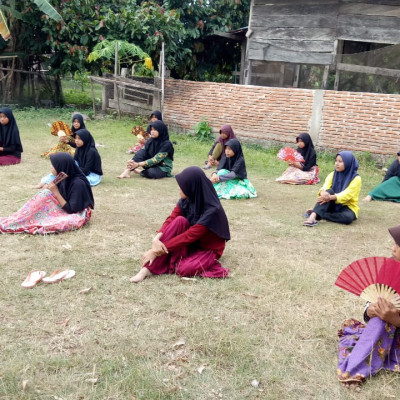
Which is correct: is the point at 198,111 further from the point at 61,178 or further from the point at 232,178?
the point at 61,178

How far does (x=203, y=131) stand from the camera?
12211 millimetres

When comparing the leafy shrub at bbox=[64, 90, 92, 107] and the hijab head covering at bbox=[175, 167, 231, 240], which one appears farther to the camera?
the leafy shrub at bbox=[64, 90, 92, 107]

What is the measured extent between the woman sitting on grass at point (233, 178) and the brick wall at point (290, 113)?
12.5 ft

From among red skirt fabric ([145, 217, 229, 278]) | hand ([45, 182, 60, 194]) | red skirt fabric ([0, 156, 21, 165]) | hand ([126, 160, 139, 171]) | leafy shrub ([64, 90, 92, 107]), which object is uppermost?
hand ([45, 182, 60, 194])

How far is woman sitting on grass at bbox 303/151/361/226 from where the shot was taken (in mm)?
6219

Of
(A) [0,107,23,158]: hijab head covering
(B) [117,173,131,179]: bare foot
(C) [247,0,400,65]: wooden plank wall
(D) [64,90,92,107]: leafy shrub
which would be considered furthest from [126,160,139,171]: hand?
(D) [64,90,92,107]: leafy shrub

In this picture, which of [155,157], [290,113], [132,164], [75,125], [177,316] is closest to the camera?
[177,316]

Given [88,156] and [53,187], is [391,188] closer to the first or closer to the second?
[88,156]

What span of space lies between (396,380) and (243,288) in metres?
1.59

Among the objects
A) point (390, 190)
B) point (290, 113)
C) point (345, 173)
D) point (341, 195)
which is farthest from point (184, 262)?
point (290, 113)

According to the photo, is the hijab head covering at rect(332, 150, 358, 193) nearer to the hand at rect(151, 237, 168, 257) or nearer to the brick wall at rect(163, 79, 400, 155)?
the hand at rect(151, 237, 168, 257)

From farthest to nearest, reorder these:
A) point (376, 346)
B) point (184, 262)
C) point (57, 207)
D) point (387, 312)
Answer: point (57, 207), point (184, 262), point (376, 346), point (387, 312)

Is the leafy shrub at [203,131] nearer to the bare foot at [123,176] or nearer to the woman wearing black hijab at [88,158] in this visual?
the bare foot at [123,176]

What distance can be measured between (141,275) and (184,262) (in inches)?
17.0
